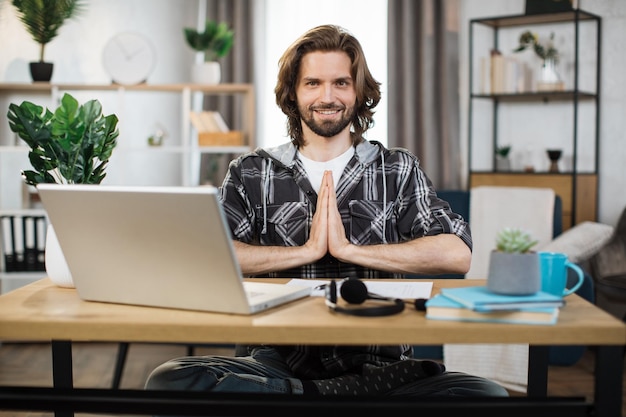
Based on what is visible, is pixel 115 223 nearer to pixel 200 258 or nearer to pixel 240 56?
pixel 200 258

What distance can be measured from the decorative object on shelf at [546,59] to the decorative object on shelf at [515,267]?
358cm

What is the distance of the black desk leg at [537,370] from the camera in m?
1.82

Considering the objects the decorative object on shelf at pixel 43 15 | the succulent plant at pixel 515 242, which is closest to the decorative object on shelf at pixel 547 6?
the decorative object on shelf at pixel 43 15

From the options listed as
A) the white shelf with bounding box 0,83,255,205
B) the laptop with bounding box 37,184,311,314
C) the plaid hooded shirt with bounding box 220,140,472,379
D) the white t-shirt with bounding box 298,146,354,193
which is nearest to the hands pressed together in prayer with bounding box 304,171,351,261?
the plaid hooded shirt with bounding box 220,140,472,379

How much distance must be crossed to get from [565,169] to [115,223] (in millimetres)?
3988

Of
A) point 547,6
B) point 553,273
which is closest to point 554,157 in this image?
point 547,6

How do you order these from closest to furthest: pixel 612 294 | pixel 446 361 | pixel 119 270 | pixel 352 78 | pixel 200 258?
pixel 200 258 < pixel 119 270 < pixel 352 78 < pixel 446 361 < pixel 612 294

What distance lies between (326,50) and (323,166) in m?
0.33

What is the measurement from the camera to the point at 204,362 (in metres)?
1.89

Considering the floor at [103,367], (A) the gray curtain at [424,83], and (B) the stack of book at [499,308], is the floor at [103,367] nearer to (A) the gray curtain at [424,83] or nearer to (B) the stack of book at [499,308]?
(A) the gray curtain at [424,83]

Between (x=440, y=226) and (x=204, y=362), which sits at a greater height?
(x=440, y=226)

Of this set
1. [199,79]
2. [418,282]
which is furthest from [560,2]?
[418,282]

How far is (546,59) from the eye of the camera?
193 inches

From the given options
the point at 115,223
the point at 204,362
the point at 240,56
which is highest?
the point at 240,56
